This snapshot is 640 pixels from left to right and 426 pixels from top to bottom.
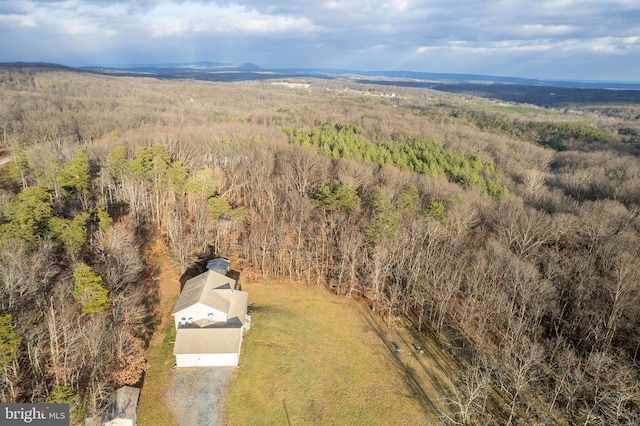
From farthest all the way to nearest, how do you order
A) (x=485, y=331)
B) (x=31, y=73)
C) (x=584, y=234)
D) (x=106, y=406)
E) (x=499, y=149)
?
(x=31, y=73)
(x=499, y=149)
(x=584, y=234)
(x=485, y=331)
(x=106, y=406)

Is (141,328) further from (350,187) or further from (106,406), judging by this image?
(350,187)

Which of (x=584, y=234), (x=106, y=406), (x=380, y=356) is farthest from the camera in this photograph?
(x=584, y=234)

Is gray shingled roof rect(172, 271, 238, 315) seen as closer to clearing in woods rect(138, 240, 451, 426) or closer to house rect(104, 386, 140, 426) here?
clearing in woods rect(138, 240, 451, 426)

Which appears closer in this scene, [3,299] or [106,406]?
[106,406]

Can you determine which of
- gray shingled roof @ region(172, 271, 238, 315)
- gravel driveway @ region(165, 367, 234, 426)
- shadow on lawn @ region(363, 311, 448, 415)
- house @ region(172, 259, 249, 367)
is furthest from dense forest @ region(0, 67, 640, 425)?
gray shingled roof @ region(172, 271, 238, 315)

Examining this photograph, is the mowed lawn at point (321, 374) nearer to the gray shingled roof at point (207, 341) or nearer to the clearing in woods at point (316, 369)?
the clearing in woods at point (316, 369)

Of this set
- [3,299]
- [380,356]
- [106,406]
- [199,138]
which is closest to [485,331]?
[380,356]
